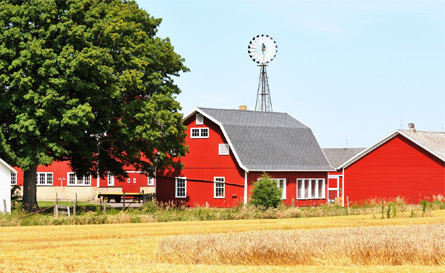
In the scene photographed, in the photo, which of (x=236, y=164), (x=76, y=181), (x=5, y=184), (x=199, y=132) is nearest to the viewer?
(x=5, y=184)

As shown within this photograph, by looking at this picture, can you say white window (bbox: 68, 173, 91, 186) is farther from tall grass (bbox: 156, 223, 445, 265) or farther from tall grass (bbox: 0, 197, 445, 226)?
tall grass (bbox: 156, 223, 445, 265)

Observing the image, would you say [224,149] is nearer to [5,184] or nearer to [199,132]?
[199,132]

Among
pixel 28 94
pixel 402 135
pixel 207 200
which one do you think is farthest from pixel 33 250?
pixel 402 135

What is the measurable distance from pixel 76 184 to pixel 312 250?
2488 inches

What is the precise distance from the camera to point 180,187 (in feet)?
206

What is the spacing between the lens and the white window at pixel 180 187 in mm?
62562

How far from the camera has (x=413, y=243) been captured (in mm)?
22844

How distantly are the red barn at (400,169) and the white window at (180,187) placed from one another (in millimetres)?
13919

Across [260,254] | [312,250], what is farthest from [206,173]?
[312,250]

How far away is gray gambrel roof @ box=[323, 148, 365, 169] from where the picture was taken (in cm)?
9731

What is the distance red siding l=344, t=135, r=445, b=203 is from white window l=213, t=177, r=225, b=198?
1172 centimetres

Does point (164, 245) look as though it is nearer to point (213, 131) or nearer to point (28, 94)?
point (28, 94)

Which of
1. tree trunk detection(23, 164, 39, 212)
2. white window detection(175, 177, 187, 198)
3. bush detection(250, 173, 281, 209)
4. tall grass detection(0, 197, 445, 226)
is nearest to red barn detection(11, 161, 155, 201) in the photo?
white window detection(175, 177, 187, 198)

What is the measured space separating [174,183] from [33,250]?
3555 cm
